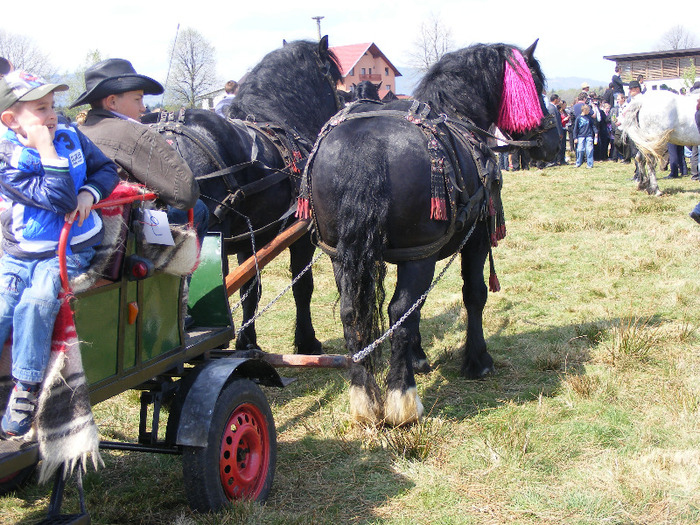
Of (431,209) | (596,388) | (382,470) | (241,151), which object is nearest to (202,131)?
(241,151)

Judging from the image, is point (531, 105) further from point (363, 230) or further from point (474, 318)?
point (363, 230)

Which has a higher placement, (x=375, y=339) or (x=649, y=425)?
(x=375, y=339)

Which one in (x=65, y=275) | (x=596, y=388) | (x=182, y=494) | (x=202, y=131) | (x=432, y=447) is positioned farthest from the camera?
(x=202, y=131)

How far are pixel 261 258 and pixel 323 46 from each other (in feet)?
7.60

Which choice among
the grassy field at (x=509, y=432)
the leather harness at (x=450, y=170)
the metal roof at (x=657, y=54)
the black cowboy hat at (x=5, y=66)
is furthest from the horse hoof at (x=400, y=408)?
the metal roof at (x=657, y=54)

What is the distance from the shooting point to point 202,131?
4.79 meters

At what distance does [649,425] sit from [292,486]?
2.06 meters

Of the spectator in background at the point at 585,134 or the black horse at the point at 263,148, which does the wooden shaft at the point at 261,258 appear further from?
the spectator in background at the point at 585,134

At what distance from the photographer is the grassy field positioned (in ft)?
10.4

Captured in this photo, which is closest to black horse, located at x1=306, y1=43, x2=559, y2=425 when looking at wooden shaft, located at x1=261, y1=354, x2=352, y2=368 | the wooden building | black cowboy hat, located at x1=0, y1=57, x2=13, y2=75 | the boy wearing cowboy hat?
wooden shaft, located at x1=261, y1=354, x2=352, y2=368

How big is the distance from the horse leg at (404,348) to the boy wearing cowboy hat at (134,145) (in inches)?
60.3

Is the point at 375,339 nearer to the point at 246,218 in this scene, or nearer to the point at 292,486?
the point at 292,486

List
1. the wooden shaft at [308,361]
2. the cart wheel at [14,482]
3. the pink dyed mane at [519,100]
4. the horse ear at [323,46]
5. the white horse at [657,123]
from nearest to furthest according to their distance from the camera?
the cart wheel at [14,482], the wooden shaft at [308,361], the pink dyed mane at [519,100], the horse ear at [323,46], the white horse at [657,123]

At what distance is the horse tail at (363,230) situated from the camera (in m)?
3.85
